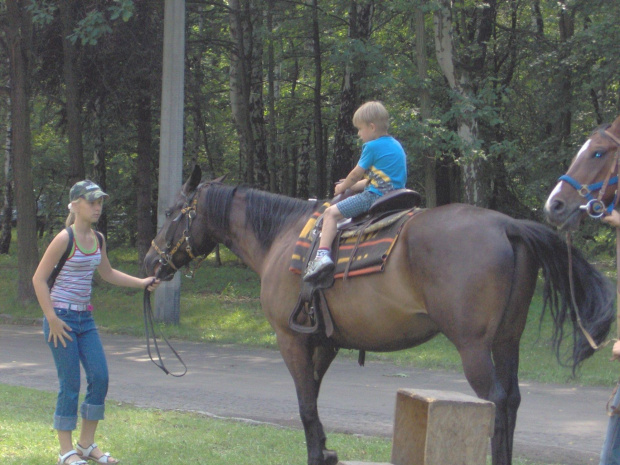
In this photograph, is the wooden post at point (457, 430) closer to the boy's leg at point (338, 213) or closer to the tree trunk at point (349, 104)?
the boy's leg at point (338, 213)

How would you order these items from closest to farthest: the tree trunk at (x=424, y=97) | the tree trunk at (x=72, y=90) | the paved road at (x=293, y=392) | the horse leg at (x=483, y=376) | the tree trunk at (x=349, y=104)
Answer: the horse leg at (x=483, y=376), the paved road at (x=293, y=392), the tree trunk at (x=424, y=97), the tree trunk at (x=72, y=90), the tree trunk at (x=349, y=104)

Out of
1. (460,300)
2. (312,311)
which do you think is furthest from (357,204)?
(460,300)


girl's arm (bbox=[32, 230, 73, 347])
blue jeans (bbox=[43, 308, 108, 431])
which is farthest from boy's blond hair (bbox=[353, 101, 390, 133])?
blue jeans (bbox=[43, 308, 108, 431])

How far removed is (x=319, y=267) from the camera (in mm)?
4992

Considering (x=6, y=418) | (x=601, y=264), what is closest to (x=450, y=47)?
(x=601, y=264)

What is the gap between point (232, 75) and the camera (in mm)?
22062

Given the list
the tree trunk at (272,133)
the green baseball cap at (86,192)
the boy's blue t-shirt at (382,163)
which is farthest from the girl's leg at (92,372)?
the tree trunk at (272,133)

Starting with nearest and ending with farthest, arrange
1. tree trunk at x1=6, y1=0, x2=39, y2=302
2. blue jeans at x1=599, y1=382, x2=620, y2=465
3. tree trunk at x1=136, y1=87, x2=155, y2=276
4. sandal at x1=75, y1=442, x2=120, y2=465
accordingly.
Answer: blue jeans at x1=599, y1=382, x2=620, y2=465, sandal at x1=75, y1=442, x2=120, y2=465, tree trunk at x1=6, y1=0, x2=39, y2=302, tree trunk at x1=136, y1=87, x2=155, y2=276

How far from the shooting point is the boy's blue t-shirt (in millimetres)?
5188

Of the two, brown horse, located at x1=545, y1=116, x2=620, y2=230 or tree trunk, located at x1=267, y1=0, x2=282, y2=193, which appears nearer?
brown horse, located at x1=545, y1=116, x2=620, y2=230

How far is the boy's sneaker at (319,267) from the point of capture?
4.99 m

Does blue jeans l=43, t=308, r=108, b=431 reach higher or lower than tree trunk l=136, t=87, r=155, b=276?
lower

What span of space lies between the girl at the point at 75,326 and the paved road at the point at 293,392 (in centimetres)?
231

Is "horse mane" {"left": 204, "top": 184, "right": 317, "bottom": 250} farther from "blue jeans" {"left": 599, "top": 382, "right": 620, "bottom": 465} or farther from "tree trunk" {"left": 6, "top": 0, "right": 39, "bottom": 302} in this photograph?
"tree trunk" {"left": 6, "top": 0, "right": 39, "bottom": 302}
